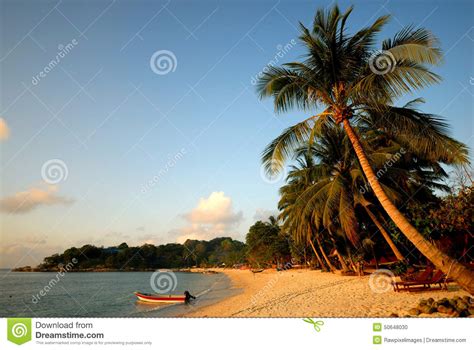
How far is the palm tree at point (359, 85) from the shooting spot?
701 centimetres

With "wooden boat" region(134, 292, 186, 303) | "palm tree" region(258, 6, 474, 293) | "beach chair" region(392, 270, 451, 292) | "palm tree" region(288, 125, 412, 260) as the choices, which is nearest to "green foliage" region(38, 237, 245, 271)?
"wooden boat" region(134, 292, 186, 303)

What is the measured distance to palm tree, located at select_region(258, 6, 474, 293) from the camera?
7.01m

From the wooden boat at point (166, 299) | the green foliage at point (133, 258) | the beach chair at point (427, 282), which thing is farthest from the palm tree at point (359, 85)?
the green foliage at point (133, 258)

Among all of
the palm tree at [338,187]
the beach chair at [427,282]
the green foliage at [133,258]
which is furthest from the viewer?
the green foliage at [133,258]

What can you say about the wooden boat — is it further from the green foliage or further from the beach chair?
the green foliage

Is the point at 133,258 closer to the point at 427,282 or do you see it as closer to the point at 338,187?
the point at 338,187

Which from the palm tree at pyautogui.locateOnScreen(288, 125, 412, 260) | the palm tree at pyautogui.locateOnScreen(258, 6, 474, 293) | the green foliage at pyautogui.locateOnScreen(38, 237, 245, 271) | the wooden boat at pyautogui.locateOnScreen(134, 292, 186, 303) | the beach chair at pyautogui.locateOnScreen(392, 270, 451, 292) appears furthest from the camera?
the green foliage at pyautogui.locateOnScreen(38, 237, 245, 271)

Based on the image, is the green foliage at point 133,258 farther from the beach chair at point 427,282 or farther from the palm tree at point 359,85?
the palm tree at point 359,85

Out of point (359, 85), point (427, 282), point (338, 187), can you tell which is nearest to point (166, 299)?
point (338, 187)
